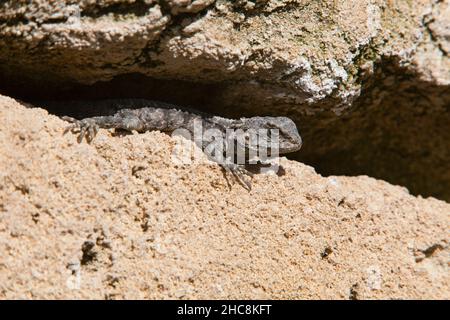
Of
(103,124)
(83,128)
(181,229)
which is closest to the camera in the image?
(181,229)

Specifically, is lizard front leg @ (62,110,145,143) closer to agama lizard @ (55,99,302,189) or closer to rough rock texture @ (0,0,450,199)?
agama lizard @ (55,99,302,189)

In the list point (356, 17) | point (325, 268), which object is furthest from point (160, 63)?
point (325, 268)

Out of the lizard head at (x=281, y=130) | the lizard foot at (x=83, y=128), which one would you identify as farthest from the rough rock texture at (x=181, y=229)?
the lizard head at (x=281, y=130)

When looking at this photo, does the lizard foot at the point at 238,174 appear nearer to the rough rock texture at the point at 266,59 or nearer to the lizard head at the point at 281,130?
the lizard head at the point at 281,130

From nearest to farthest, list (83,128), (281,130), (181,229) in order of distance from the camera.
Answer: (181,229)
(83,128)
(281,130)

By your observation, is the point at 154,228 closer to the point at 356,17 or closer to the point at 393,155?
the point at 356,17

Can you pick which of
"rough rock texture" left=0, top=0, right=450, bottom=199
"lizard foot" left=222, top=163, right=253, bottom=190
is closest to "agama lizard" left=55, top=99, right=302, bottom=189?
"lizard foot" left=222, top=163, right=253, bottom=190

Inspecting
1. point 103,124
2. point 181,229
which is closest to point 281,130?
point 181,229

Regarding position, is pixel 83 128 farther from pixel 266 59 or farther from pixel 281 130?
pixel 281 130
